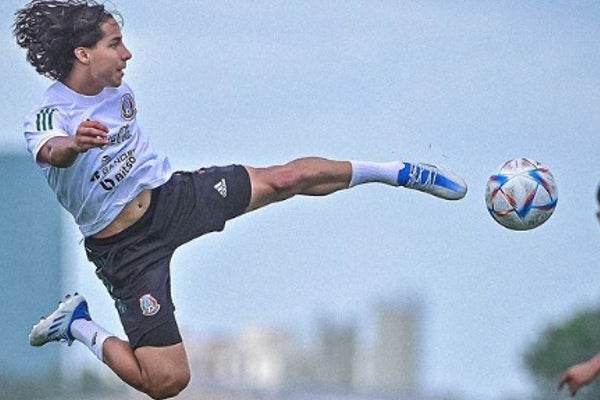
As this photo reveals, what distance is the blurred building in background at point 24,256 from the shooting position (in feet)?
101

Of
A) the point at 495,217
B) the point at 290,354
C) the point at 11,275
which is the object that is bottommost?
the point at 290,354

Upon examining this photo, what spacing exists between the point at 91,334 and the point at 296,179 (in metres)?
1.74

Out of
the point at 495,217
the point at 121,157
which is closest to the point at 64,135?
the point at 121,157

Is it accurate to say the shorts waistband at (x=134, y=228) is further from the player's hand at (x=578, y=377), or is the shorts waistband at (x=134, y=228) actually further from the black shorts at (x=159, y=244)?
the player's hand at (x=578, y=377)

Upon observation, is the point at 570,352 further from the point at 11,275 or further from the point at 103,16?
the point at 103,16

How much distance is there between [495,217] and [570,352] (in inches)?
955

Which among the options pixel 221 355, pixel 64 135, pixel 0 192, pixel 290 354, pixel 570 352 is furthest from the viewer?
pixel 290 354

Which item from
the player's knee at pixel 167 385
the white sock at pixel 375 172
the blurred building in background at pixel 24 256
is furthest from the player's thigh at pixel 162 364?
the blurred building in background at pixel 24 256

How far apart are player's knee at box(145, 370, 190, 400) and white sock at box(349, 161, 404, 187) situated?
5.48 ft

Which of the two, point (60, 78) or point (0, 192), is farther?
point (0, 192)

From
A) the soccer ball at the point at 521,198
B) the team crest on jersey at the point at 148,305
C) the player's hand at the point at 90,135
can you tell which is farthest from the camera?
the soccer ball at the point at 521,198

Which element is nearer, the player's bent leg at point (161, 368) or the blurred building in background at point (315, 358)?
the player's bent leg at point (161, 368)

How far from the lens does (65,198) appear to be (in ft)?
47.8

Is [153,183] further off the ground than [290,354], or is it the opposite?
[153,183]
